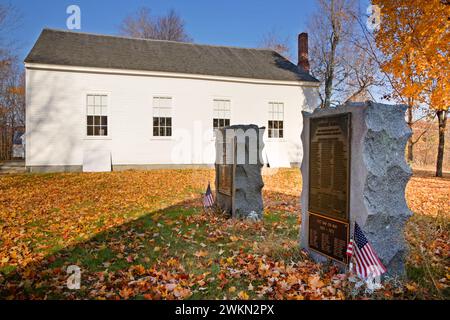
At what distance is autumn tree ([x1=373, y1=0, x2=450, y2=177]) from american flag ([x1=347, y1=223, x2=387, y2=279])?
10824mm

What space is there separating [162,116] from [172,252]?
12.3m

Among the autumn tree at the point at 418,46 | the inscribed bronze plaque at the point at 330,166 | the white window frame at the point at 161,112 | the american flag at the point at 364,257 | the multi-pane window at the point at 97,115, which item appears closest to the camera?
the american flag at the point at 364,257

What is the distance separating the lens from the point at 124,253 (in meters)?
4.89

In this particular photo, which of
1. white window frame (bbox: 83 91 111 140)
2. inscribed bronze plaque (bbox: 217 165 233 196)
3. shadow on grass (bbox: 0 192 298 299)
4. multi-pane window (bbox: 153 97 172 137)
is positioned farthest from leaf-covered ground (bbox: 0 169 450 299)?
multi-pane window (bbox: 153 97 172 137)

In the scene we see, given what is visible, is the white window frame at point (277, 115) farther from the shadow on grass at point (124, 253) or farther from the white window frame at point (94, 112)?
the shadow on grass at point (124, 253)

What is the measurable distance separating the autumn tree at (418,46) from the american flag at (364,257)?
10824mm

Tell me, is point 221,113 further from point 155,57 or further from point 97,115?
point 97,115

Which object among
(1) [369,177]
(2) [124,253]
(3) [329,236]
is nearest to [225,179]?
(2) [124,253]

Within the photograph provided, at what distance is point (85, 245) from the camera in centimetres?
524

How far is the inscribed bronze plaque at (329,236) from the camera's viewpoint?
4.01 m

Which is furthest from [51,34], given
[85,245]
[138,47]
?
[85,245]

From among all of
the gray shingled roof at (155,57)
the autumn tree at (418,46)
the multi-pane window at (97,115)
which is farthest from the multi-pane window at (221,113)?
the autumn tree at (418,46)

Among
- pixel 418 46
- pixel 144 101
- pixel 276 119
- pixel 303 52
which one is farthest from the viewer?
pixel 303 52

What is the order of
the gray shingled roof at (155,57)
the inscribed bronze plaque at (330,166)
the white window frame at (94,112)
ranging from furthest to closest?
the gray shingled roof at (155,57) < the white window frame at (94,112) < the inscribed bronze plaque at (330,166)
